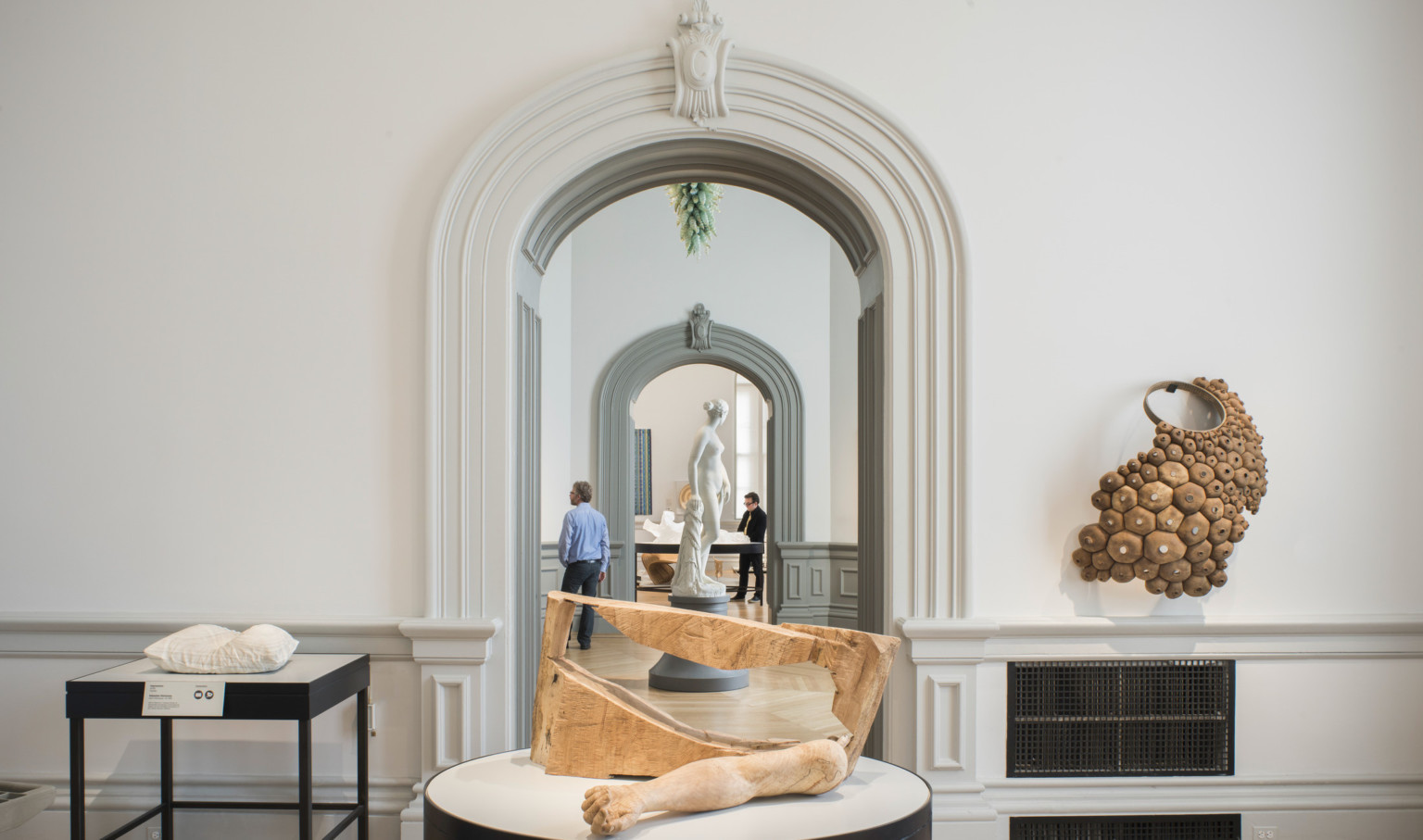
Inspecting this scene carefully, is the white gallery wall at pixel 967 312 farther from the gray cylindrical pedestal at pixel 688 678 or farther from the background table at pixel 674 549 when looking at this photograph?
the background table at pixel 674 549

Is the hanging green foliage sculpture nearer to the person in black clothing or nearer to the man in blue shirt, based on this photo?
the man in blue shirt

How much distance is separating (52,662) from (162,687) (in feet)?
3.35

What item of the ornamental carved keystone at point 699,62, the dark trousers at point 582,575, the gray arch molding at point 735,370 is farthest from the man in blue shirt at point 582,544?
the ornamental carved keystone at point 699,62

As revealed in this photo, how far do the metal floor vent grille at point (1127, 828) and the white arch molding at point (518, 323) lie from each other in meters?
0.58

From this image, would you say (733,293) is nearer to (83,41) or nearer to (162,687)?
(83,41)

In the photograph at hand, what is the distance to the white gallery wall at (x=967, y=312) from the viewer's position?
3598 millimetres

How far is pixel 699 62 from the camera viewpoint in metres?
3.58

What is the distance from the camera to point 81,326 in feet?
12.0

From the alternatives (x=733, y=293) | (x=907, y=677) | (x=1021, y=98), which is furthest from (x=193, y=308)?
(x=733, y=293)

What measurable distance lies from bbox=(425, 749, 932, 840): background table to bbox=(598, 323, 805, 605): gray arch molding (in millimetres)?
7371

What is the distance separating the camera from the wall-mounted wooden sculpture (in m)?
3.35

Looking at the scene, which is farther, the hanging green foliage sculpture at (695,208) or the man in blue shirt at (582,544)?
the man in blue shirt at (582,544)

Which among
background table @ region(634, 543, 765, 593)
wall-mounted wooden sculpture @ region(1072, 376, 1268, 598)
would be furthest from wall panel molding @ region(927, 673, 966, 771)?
background table @ region(634, 543, 765, 593)

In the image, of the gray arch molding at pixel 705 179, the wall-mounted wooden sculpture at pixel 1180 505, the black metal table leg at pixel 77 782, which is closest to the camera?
the black metal table leg at pixel 77 782
